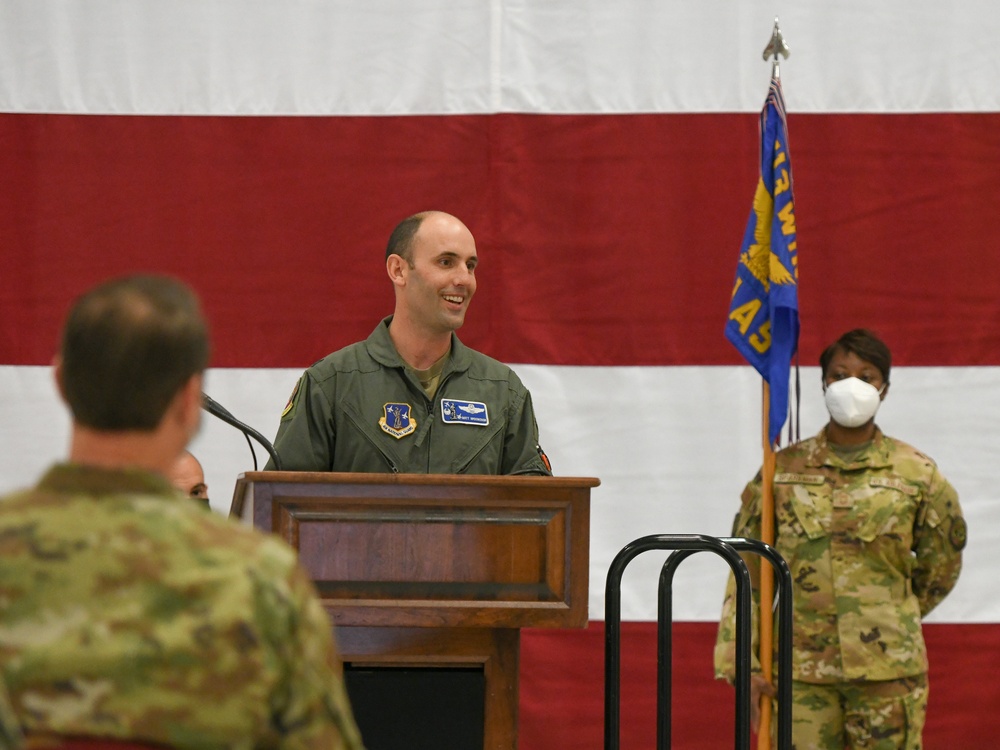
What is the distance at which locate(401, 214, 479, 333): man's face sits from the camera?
3.09 m

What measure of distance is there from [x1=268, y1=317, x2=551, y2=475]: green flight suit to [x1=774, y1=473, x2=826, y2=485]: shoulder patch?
818 millimetres

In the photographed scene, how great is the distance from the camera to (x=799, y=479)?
354cm

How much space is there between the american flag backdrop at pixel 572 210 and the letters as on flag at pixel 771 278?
52 centimetres

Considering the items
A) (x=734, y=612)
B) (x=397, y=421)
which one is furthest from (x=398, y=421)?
(x=734, y=612)

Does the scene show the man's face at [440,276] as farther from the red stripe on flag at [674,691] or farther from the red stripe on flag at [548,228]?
the red stripe on flag at [674,691]

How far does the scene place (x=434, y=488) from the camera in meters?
2.24

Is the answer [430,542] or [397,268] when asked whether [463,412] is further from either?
[430,542]

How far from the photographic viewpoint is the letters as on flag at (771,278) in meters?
3.70

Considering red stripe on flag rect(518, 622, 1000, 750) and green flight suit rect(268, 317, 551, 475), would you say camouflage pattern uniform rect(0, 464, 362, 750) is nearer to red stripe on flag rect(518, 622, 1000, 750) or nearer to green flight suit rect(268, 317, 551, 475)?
green flight suit rect(268, 317, 551, 475)

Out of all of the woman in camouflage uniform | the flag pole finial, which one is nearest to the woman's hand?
the woman in camouflage uniform

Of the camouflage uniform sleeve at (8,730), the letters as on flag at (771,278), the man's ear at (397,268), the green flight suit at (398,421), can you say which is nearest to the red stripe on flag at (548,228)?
the letters as on flag at (771,278)

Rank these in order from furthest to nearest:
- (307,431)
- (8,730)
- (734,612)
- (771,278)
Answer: (771,278), (734,612), (307,431), (8,730)

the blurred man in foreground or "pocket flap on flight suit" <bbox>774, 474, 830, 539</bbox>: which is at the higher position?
the blurred man in foreground

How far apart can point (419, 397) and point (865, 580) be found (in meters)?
1.26
